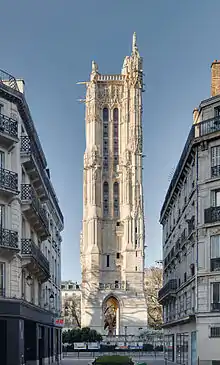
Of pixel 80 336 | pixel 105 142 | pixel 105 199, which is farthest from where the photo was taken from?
pixel 105 142

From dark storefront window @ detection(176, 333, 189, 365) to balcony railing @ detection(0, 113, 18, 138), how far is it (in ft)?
63.4

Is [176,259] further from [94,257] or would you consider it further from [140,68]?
[140,68]

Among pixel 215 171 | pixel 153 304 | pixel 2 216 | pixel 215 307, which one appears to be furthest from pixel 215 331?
pixel 153 304

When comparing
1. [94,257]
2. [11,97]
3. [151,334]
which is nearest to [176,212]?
[11,97]

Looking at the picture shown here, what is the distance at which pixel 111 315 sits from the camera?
497ft

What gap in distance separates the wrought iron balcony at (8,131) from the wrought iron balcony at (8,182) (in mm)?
1342

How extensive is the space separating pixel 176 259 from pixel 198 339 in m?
15.6

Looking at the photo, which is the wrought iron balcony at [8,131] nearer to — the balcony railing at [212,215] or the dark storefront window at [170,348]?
the balcony railing at [212,215]

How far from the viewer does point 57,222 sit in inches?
2849

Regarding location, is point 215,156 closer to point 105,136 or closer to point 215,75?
point 215,75

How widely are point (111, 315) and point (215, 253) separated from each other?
11557cm

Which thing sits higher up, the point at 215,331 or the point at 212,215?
the point at 212,215

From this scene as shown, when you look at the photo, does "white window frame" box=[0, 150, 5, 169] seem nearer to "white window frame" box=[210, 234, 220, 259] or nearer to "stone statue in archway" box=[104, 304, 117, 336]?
"white window frame" box=[210, 234, 220, 259]

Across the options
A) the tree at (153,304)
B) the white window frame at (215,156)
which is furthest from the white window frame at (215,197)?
the tree at (153,304)
